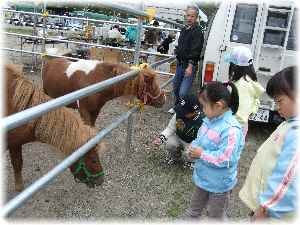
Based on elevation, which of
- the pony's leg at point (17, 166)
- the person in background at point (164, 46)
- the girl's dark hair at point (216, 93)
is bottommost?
the pony's leg at point (17, 166)

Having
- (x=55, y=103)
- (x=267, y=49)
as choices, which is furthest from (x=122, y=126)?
(x=55, y=103)

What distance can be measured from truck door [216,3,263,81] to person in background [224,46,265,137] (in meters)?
2.35

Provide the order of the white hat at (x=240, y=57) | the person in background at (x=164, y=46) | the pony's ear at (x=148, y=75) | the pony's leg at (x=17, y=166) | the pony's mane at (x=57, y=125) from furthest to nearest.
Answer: the person in background at (x=164, y=46) < the pony's ear at (x=148, y=75) < the pony's leg at (x=17, y=166) < the white hat at (x=240, y=57) < the pony's mane at (x=57, y=125)

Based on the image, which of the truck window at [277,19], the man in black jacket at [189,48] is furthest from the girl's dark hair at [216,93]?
the truck window at [277,19]

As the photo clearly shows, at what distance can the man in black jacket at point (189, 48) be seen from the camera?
524 cm

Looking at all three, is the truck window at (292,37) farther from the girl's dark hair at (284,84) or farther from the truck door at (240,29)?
the girl's dark hair at (284,84)

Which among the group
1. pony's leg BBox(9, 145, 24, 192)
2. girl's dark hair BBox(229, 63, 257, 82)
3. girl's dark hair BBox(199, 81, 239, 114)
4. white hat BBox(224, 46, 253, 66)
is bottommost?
pony's leg BBox(9, 145, 24, 192)

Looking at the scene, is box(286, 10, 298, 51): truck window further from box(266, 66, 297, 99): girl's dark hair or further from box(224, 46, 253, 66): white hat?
box(266, 66, 297, 99): girl's dark hair

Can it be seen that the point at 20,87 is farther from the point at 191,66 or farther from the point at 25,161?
the point at 191,66

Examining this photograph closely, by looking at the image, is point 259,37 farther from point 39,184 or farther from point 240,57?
point 39,184

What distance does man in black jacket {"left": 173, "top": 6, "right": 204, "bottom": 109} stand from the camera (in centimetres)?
524

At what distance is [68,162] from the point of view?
2074 millimetres

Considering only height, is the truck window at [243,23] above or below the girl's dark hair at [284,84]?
above

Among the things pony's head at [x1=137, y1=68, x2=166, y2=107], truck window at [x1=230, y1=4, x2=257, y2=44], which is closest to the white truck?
truck window at [x1=230, y1=4, x2=257, y2=44]
